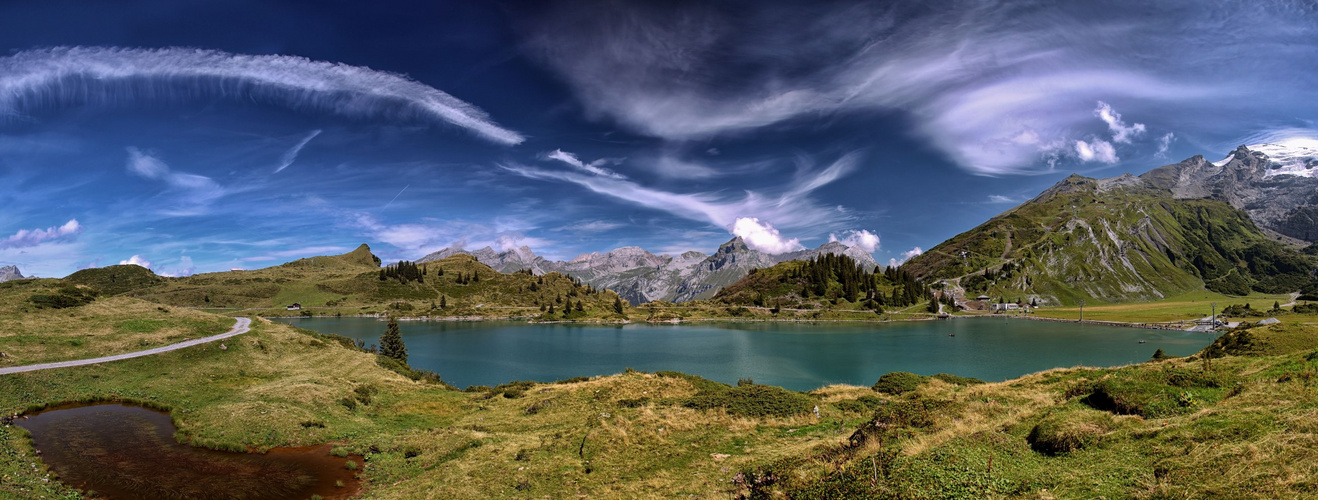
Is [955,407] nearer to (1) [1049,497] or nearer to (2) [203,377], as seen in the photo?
(1) [1049,497]

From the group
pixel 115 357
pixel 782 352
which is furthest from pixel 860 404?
pixel 782 352

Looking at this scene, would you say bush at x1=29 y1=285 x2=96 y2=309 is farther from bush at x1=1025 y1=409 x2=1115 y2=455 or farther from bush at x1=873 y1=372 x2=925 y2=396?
bush at x1=1025 y1=409 x2=1115 y2=455

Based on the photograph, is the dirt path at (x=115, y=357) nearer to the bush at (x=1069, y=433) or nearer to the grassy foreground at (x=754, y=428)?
the grassy foreground at (x=754, y=428)

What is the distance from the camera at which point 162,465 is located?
22359mm

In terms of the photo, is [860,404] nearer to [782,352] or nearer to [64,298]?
[782,352]

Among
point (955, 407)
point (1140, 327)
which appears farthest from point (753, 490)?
point (1140, 327)

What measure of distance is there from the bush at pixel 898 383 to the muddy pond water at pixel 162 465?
34887 mm

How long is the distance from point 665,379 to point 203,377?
123 feet

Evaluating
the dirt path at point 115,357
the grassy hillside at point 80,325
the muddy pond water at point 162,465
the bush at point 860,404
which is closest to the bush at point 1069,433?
the bush at point 860,404

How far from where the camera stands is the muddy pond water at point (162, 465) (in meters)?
20.2

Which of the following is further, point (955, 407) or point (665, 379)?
point (665, 379)

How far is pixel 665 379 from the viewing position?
4053 centimetres

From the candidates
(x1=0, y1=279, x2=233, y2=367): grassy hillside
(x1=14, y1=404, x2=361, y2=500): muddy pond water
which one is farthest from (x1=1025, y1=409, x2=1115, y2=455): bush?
(x1=0, y1=279, x2=233, y2=367): grassy hillside

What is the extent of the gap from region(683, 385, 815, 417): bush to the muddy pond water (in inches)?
776
